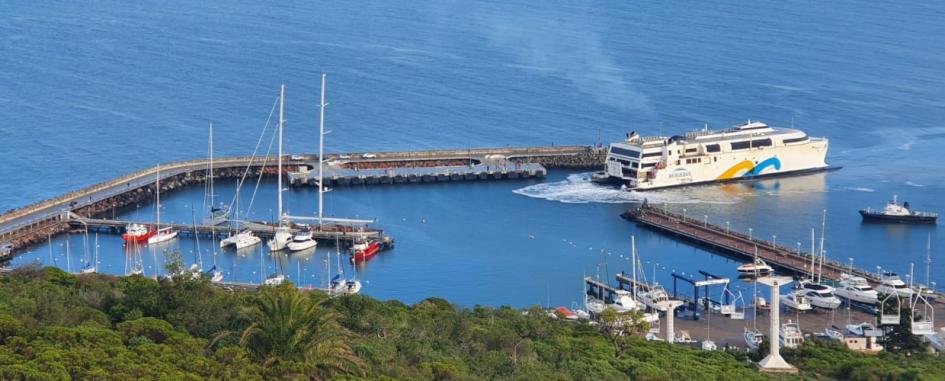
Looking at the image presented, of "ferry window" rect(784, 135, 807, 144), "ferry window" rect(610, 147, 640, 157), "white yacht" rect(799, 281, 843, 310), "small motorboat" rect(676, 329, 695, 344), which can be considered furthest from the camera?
"ferry window" rect(784, 135, 807, 144)

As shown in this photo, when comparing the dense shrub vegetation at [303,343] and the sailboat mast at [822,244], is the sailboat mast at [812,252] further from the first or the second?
the dense shrub vegetation at [303,343]

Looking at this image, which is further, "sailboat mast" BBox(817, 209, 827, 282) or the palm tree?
"sailboat mast" BBox(817, 209, 827, 282)

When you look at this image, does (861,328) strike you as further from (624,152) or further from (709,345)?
(624,152)

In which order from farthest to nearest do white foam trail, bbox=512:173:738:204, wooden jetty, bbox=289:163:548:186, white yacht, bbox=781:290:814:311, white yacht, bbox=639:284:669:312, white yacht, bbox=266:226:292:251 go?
wooden jetty, bbox=289:163:548:186
white foam trail, bbox=512:173:738:204
white yacht, bbox=266:226:292:251
white yacht, bbox=781:290:814:311
white yacht, bbox=639:284:669:312

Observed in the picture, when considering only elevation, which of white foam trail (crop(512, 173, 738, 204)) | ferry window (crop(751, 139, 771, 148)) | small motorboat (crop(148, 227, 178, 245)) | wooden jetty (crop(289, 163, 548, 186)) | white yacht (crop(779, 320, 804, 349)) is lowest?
white yacht (crop(779, 320, 804, 349))

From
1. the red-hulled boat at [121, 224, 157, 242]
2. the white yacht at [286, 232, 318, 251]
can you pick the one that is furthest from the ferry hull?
the red-hulled boat at [121, 224, 157, 242]

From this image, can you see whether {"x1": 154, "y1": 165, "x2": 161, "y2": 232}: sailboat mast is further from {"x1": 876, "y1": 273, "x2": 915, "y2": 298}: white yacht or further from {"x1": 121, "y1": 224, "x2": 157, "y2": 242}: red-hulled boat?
{"x1": 876, "y1": 273, "x2": 915, "y2": 298}: white yacht

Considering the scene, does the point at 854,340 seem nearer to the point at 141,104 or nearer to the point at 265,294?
the point at 265,294

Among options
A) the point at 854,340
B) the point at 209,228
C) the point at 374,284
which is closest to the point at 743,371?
the point at 854,340
